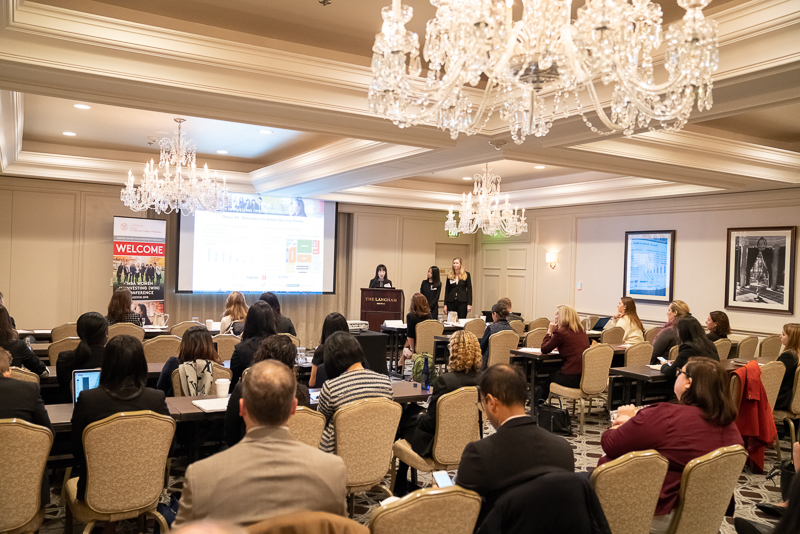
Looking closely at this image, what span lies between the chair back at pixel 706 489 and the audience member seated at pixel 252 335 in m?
3.34

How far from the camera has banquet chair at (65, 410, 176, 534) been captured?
302cm

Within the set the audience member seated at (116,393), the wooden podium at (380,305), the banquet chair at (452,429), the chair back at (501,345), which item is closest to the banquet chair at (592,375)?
the chair back at (501,345)

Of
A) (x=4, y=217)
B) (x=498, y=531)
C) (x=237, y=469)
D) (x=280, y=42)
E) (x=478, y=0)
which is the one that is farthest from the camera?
(x=4, y=217)

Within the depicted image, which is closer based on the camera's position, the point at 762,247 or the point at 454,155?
the point at 454,155

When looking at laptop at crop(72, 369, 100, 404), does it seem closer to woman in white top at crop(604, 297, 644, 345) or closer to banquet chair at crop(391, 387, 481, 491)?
banquet chair at crop(391, 387, 481, 491)

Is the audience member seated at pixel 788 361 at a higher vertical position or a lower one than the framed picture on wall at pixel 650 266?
lower

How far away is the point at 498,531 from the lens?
2166 millimetres

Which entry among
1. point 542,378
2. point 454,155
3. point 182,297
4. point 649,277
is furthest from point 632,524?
point 182,297

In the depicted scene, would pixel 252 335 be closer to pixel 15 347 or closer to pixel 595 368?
pixel 15 347

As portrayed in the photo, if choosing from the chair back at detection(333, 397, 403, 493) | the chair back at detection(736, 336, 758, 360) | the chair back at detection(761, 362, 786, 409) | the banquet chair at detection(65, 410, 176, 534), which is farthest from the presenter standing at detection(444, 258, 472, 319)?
the banquet chair at detection(65, 410, 176, 534)

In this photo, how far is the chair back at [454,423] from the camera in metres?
3.97

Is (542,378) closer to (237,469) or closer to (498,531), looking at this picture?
(498,531)

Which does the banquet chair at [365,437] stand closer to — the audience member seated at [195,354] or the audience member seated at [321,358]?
the audience member seated at [321,358]

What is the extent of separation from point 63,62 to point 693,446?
15.1 feet
